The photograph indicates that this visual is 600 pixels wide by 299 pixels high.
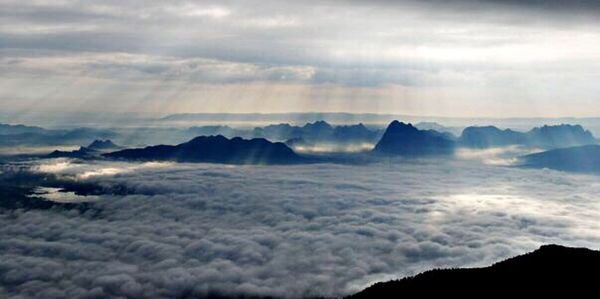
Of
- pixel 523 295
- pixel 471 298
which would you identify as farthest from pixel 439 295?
pixel 523 295

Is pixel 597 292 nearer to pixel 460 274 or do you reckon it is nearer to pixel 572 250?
pixel 572 250

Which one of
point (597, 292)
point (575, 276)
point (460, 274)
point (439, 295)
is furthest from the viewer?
point (460, 274)

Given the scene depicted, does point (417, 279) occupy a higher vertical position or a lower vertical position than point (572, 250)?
lower

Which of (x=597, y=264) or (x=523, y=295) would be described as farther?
(x=597, y=264)

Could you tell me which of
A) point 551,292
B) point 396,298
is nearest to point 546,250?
point 551,292

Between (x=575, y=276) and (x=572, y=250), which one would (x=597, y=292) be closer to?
(x=575, y=276)

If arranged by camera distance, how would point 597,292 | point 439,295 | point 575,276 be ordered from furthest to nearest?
point 439,295
point 575,276
point 597,292
